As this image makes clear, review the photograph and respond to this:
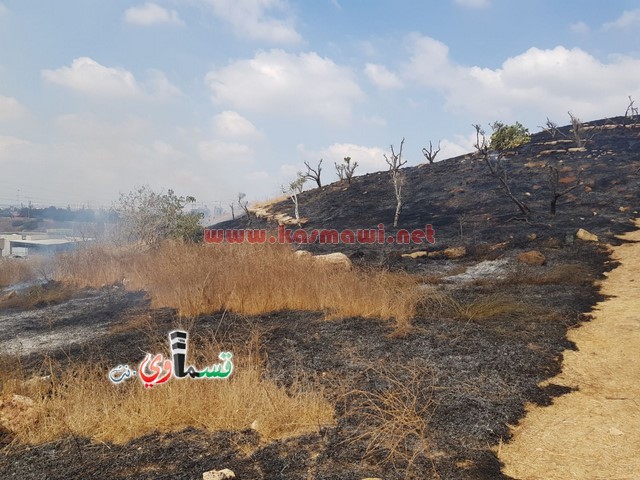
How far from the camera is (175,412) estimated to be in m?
3.06

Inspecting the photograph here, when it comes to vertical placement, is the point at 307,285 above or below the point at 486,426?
above

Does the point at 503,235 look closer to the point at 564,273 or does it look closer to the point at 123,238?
the point at 564,273

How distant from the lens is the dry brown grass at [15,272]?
12.8m

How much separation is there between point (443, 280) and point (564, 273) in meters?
2.17

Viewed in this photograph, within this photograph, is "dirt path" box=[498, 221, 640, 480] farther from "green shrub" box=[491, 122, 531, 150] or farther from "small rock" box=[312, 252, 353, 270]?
"green shrub" box=[491, 122, 531, 150]

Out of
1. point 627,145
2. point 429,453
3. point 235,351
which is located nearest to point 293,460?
point 429,453

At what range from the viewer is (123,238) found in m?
14.5

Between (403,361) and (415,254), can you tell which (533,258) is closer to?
(415,254)

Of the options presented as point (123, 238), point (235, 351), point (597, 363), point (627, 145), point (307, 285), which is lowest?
point (597, 363)

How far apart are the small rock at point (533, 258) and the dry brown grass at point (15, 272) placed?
553 inches

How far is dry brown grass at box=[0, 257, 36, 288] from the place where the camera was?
12773 millimetres
